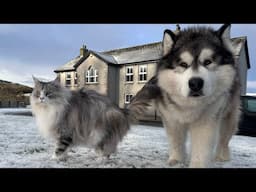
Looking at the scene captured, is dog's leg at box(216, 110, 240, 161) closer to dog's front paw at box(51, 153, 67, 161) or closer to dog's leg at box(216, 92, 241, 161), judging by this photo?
dog's leg at box(216, 92, 241, 161)

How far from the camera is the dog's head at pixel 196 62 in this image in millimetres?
A: 2098

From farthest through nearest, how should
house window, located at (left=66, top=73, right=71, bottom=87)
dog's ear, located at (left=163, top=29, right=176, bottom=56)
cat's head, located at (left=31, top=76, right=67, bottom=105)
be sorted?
1. house window, located at (left=66, top=73, right=71, bottom=87)
2. cat's head, located at (left=31, top=76, right=67, bottom=105)
3. dog's ear, located at (left=163, top=29, right=176, bottom=56)


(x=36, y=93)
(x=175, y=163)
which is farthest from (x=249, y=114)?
(x=36, y=93)

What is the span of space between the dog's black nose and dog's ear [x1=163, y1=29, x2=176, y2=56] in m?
0.59

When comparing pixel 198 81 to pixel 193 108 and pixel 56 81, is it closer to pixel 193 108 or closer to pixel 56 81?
pixel 193 108

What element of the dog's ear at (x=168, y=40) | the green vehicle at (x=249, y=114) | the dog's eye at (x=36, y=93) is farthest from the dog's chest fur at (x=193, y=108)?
the green vehicle at (x=249, y=114)

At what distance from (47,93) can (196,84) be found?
215 cm

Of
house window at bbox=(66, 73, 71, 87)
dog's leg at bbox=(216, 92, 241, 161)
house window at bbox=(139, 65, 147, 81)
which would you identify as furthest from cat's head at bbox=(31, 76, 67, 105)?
dog's leg at bbox=(216, 92, 241, 161)

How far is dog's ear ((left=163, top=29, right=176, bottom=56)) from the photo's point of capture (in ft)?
8.14

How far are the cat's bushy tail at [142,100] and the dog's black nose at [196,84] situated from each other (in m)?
0.73
